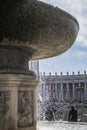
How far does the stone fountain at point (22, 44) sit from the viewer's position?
15.5 feet

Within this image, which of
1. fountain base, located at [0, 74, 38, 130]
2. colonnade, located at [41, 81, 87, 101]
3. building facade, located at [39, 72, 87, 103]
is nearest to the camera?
fountain base, located at [0, 74, 38, 130]

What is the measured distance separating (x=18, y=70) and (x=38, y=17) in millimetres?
798

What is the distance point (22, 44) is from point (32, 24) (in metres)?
0.39

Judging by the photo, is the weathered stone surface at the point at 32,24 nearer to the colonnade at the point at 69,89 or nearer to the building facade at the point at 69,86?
the building facade at the point at 69,86

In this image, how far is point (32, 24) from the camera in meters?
4.77

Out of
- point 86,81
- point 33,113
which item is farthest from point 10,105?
point 86,81

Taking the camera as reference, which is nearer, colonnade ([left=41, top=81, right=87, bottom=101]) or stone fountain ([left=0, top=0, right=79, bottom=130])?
stone fountain ([left=0, top=0, right=79, bottom=130])

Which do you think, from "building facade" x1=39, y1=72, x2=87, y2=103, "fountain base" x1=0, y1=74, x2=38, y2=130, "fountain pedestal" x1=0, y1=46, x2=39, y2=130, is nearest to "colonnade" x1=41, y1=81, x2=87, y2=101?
"building facade" x1=39, y1=72, x2=87, y2=103

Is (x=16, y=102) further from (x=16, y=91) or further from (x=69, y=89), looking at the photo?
(x=69, y=89)

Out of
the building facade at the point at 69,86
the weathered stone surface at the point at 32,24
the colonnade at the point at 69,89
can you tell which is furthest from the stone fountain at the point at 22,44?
the colonnade at the point at 69,89

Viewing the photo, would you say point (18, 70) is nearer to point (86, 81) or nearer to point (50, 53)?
point (50, 53)

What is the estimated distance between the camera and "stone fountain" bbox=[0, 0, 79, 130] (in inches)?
186

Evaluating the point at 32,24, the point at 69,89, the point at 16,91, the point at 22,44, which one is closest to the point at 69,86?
the point at 69,89

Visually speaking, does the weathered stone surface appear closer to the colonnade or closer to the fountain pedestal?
the fountain pedestal
